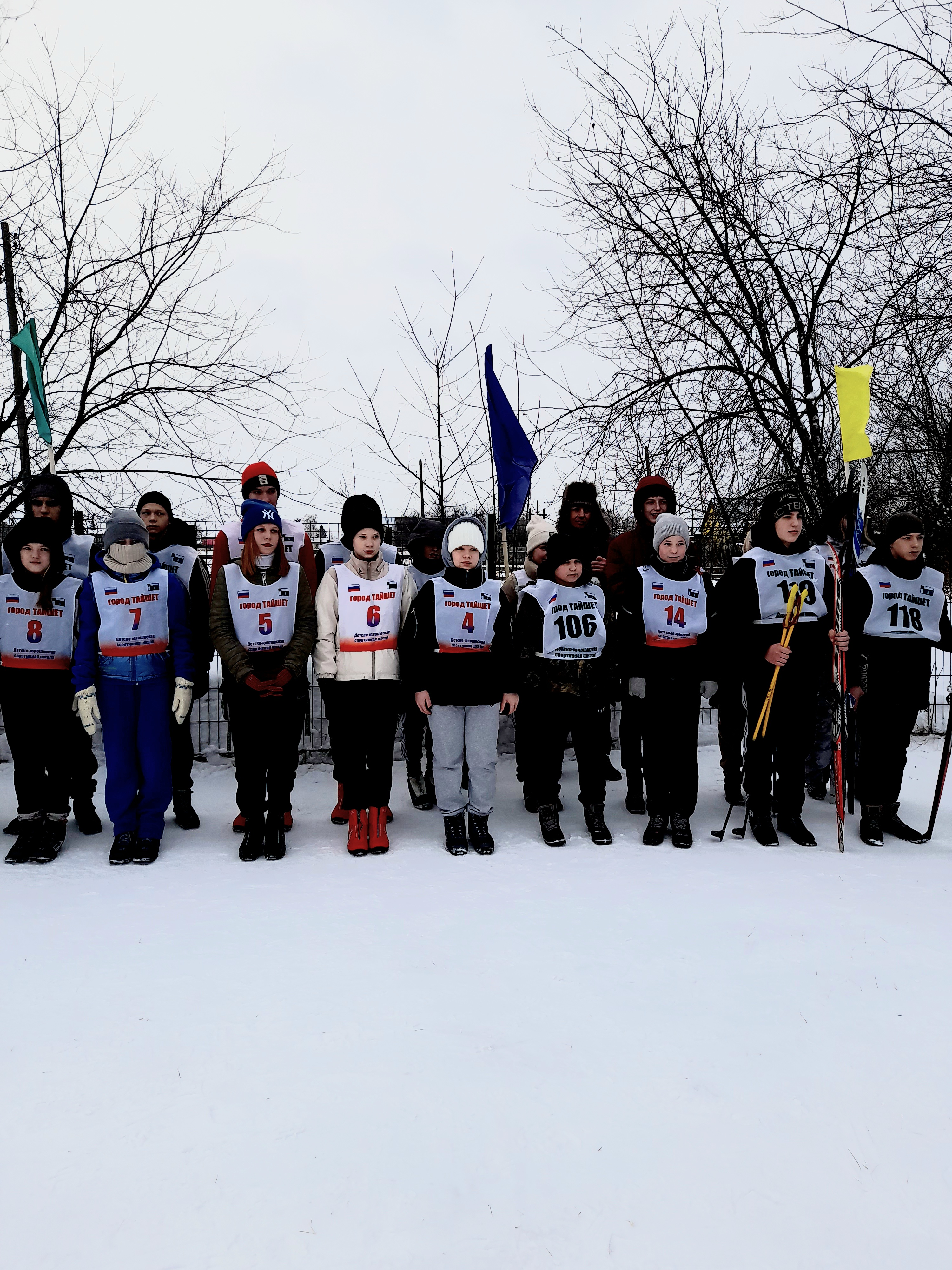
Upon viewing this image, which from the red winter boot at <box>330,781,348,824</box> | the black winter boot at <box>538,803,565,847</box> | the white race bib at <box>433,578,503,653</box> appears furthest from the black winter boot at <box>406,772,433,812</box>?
the white race bib at <box>433,578,503,653</box>

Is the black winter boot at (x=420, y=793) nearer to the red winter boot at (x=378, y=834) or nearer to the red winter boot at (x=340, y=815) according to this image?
the red winter boot at (x=340, y=815)

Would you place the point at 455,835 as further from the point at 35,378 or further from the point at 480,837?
the point at 35,378

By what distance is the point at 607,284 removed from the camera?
7402mm

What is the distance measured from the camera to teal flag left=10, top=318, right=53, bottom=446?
19.6 ft

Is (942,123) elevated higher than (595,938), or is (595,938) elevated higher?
(942,123)

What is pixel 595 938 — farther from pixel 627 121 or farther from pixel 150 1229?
pixel 627 121

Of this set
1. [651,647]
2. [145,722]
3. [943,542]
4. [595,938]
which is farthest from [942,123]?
[145,722]

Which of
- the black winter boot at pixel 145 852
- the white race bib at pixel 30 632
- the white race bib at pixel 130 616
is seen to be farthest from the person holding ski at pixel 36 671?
the black winter boot at pixel 145 852

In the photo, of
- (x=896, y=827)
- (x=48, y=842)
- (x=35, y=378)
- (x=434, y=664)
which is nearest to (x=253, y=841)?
(x=48, y=842)

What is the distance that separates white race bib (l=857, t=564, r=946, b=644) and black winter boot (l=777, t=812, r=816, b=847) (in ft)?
4.21

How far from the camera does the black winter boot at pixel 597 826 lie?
523 cm

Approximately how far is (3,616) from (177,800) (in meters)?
1.57

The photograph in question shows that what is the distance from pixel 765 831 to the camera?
17.3 feet

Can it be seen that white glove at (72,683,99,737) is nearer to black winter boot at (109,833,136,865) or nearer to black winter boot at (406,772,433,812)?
black winter boot at (109,833,136,865)
